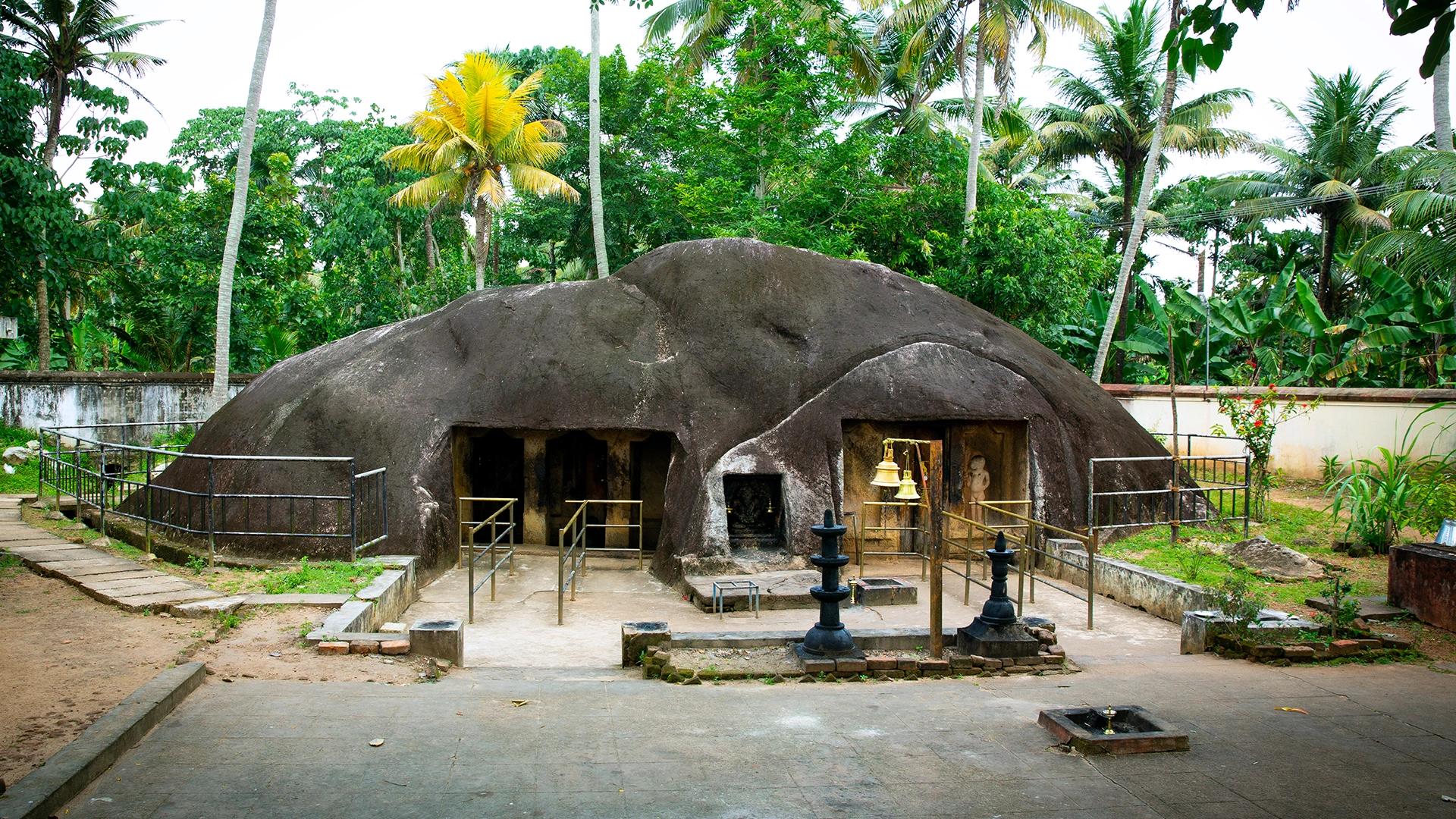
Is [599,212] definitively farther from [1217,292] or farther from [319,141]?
[1217,292]

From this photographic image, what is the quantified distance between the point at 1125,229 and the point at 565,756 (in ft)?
97.6

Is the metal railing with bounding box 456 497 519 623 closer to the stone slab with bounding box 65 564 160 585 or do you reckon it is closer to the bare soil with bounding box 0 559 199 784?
the stone slab with bounding box 65 564 160 585

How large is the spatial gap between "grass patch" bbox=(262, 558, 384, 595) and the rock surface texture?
1555 mm

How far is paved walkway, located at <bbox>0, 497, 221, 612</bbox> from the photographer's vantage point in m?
9.23

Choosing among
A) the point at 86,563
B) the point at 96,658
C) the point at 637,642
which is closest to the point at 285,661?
the point at 96,658

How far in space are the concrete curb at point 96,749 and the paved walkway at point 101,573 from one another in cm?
288

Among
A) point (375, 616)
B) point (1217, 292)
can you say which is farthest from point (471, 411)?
point (1217, 292)

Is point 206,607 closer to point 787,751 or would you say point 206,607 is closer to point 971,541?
point 787,751

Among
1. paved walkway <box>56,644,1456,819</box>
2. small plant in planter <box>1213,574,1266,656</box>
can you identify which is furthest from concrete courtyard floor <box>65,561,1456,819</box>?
small plant in planter <box>1213,574,1266,656</box>

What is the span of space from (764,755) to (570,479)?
9.97 m

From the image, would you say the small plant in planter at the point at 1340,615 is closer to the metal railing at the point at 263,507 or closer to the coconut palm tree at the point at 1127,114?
the metal railing at the point at 263,507

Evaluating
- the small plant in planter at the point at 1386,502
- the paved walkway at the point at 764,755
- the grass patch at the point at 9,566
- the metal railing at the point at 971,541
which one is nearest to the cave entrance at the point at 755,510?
the metal railing at the point at 971,541

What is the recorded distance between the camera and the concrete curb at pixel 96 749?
459 centimetres

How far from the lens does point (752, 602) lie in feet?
37.3
